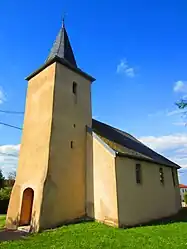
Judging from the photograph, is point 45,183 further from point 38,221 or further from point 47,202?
point 38,221

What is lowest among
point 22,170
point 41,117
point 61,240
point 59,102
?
point 61,240

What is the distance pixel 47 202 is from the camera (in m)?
11.6

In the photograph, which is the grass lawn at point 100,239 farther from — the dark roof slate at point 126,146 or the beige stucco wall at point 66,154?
the dark roof slate at point 126,146

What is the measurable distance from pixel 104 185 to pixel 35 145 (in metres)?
5.20

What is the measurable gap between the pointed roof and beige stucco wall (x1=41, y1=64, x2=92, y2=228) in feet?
5.45

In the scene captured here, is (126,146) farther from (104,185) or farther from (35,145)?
(35,145)

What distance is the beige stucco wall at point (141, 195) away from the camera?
12475mm

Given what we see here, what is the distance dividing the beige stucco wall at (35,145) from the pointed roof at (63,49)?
6.79 feet

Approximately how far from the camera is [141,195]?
13891 mm

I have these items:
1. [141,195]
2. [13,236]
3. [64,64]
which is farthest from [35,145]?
[141,195]

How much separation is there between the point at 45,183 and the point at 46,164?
114 centimetres

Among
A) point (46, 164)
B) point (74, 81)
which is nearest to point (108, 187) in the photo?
point (46, 164)

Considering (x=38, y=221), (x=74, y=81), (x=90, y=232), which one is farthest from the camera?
(x=74, y=81)

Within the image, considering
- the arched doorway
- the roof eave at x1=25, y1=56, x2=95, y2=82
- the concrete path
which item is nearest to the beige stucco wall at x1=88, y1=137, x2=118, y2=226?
the arched doorway
